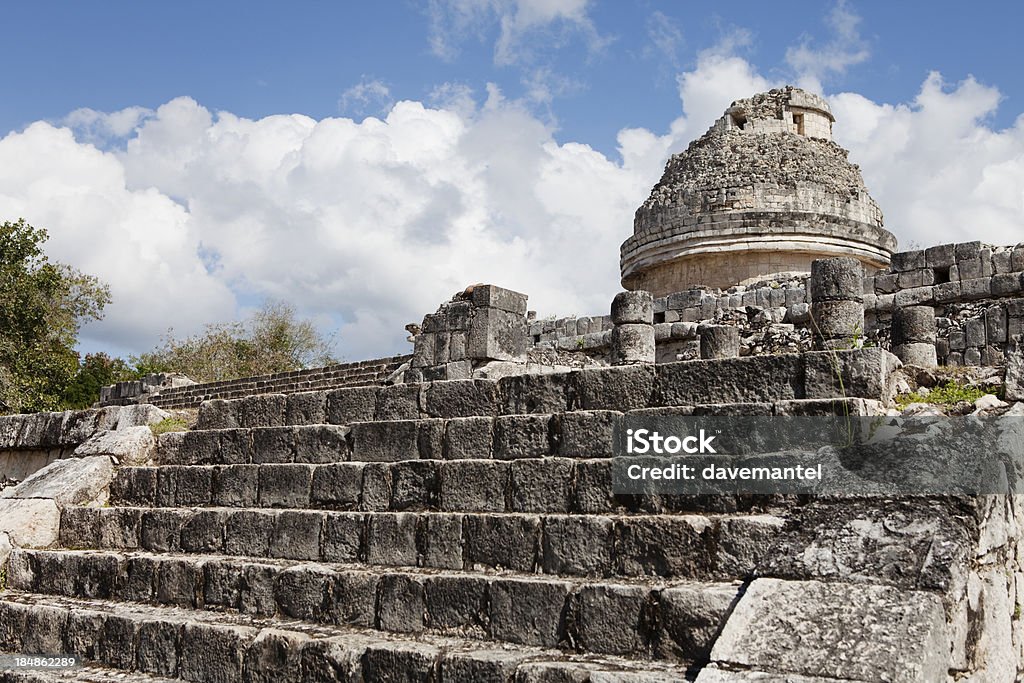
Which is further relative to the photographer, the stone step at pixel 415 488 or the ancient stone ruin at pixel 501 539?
the stone step at pixel 415 488

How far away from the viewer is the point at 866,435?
468cm

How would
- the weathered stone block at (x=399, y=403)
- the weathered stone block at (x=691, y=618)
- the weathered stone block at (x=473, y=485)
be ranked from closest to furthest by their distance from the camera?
1. the weathered stone block at (x=691, y=618)
2. the weathered stone block at (x=473, y=485)
3. the weathered stone block at (x=399, y=403)

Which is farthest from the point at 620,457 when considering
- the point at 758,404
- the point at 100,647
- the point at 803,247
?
the point at 803,247

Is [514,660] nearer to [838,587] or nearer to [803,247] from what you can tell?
[838,587]

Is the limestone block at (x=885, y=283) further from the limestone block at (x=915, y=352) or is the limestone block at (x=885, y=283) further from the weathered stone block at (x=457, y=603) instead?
the weathered stone block at (x=457, y=603)

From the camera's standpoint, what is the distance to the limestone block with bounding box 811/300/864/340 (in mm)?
8414

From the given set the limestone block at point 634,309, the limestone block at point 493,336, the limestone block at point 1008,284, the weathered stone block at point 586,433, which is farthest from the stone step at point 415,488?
the limestone block at point 1008,284

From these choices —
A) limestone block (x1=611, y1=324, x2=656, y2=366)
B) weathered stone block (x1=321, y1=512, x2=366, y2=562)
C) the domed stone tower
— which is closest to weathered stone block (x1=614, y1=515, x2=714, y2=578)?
weathered stone block (x1=321, y1=512, x2=366, y2=562)

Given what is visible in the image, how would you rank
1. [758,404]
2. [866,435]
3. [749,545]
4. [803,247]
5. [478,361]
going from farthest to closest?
1. [803,247]
2. [478,361]
3. [758,404]
4. [866,435]
5. [749,545]

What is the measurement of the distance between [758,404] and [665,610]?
139 centimetres

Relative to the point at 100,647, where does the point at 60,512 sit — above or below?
above

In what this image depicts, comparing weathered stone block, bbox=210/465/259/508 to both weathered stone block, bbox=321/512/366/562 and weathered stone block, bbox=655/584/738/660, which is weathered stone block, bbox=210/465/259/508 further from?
weathered stone block, bbox=655/584/738/660

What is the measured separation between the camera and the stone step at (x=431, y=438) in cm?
529

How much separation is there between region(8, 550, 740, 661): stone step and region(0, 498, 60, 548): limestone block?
63 centimetres
